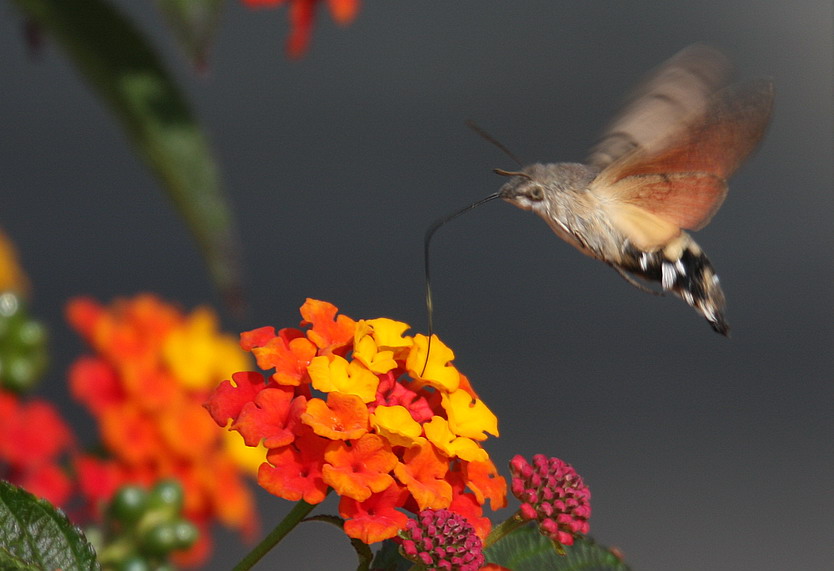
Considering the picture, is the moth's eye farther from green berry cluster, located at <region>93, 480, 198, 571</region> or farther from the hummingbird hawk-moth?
green berry cluster, located at <region>93, 480, 198, 571</region>

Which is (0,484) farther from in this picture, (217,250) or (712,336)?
(712,336)

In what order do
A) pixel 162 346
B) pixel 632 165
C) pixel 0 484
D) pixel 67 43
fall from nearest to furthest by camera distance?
pixel 0 484
pixel 67 43
pixel 632 165
pixel 162 346

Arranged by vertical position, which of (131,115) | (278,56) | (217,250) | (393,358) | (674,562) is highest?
(278,56)

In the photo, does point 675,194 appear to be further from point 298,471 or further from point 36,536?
point 36,536

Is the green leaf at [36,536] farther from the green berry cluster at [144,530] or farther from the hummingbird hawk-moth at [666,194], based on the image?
the hummingbird hawk-moth at [666,194]

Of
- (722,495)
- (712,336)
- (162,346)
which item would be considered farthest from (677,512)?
(162,346)

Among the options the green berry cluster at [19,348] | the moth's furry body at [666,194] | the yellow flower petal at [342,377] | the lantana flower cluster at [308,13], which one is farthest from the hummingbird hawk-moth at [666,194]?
the green berry cluster at [19,348]
